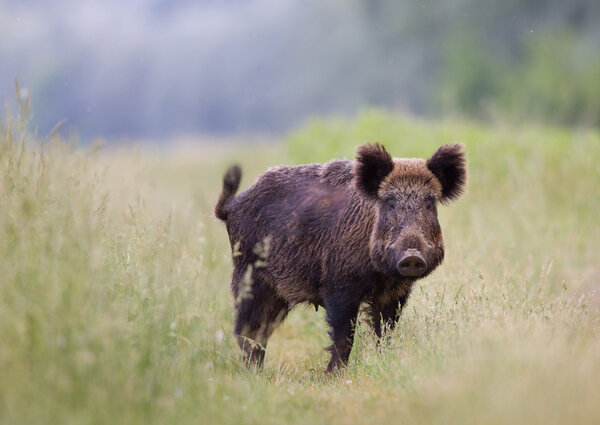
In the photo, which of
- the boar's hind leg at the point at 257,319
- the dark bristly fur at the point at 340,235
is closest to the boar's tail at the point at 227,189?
the dark bristly fur at the point at 340,235

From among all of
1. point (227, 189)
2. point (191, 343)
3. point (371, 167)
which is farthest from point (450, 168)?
point (191, 343)

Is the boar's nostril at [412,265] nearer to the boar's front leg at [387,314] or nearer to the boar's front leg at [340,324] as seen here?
the boar's front leg at [340,324]

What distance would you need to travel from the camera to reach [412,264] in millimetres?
5188

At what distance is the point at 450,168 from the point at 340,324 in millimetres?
1514

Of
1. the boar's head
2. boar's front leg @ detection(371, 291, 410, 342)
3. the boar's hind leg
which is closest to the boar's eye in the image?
the boar's head

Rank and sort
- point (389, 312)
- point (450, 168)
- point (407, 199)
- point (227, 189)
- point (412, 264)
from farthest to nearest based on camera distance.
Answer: point (227, 189), point (389, 312), point (450, 168), point (407, 199), point (412, 264)

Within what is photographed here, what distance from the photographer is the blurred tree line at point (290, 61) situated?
1107 inches

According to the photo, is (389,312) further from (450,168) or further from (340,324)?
(450,168)

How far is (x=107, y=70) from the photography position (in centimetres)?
7131

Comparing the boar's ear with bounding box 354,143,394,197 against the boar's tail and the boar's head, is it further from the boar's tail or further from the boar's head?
the boar's tail

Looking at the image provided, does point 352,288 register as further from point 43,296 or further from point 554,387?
point 43,296

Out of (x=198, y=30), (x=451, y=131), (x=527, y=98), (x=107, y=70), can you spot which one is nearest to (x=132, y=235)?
(x=451, y=131)

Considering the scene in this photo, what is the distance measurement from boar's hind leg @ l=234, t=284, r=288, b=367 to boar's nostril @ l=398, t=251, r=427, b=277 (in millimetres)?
1516

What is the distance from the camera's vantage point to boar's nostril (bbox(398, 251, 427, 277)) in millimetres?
5152
